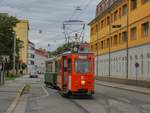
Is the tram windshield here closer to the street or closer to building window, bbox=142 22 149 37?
the street

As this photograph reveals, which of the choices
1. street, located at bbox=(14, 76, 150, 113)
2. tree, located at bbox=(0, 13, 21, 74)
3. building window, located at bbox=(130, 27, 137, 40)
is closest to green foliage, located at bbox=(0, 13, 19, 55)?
tree, located at bbox=(0, 13, 21, 74)

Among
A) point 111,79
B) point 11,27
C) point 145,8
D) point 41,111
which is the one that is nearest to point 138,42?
point 145,8

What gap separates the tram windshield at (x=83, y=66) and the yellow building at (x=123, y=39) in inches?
976

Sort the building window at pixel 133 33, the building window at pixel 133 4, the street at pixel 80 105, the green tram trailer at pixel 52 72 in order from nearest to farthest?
the street at pixel 80 105
the green tram trailer at pixel 52 72
the building window at pixel 133 33
the building window at pixel 133 4

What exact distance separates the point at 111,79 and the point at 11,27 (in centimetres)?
2145

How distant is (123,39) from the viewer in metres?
72.1

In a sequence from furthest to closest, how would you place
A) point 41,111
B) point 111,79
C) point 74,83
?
point 111,79 → point 74,83 → point 41,111

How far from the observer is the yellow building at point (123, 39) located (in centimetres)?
6003

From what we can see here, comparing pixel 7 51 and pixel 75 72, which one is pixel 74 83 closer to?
pixel 75 72

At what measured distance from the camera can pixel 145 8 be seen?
59.5 m

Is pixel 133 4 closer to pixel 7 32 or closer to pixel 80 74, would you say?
pixel 7 32

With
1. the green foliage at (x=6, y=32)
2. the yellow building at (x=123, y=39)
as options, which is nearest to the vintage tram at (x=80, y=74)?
the yellow building at (x=123, y=39)

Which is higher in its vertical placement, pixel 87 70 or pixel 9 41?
pixel 9 41

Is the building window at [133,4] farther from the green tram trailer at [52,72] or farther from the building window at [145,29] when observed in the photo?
the green tram trailer at [52,72]
